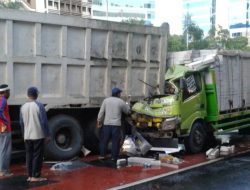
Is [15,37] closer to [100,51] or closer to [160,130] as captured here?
[100,51]

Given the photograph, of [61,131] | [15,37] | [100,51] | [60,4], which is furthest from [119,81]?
[60,4]

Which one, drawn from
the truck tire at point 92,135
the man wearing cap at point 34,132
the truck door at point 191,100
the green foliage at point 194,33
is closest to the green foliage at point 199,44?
the green foliage at point 194,33

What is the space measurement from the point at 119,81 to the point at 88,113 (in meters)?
1.01

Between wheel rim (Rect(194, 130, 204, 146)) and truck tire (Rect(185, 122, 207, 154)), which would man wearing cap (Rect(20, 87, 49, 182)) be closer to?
truck tire (Rect(185, 122, 207, 154))

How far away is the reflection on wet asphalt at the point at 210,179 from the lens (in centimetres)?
737

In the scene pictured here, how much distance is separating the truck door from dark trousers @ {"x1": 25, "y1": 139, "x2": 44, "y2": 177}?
384 cm

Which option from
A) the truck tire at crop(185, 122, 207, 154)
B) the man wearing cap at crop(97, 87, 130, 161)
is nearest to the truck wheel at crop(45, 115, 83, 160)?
the man wearing cap at crop(97, 87, 130, 161)

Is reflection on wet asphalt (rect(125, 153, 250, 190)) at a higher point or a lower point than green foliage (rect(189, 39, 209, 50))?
lower

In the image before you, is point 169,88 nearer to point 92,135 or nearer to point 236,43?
point 92,135

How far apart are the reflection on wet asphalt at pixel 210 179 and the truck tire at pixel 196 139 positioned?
1.44 meters

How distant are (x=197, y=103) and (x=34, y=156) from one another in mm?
4691

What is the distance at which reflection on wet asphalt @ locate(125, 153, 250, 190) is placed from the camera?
7371 mm

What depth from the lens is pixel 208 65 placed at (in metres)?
11.4

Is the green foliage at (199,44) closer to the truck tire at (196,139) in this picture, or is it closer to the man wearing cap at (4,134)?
the truck tire at (196,139)
